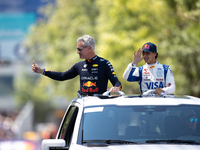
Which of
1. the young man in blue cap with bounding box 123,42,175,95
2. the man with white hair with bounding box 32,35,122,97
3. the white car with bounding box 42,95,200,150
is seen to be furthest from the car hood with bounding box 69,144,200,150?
the man with white hair with bounding box 32,35,122,97

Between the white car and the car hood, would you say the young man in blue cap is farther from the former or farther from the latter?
the car hood

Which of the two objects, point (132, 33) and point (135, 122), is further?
point (132, 33)

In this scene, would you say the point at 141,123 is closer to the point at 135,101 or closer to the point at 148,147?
the point at 135,101

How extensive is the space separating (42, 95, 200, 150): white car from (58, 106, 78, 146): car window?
0.30 metres

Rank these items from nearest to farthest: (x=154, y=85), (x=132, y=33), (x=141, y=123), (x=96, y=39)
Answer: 1. (x=141, y=123)
2. (x=154, y=85)
3. (x=132, y=33)
4. (x=96, y=39)

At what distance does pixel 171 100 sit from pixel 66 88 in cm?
2540

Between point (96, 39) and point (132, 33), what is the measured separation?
7.13 m

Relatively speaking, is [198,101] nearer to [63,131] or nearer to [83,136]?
[83,136]

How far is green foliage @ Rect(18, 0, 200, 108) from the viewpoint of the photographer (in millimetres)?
14898

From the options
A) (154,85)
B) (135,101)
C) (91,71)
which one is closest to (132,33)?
(91,71)

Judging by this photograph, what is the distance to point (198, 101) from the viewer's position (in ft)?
15.3

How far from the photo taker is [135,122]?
14.6ft

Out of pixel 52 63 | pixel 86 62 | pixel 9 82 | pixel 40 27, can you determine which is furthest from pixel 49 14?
pixel 9 82

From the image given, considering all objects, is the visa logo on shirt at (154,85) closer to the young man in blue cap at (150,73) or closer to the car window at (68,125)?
the young man in blue cap at (150,73)
